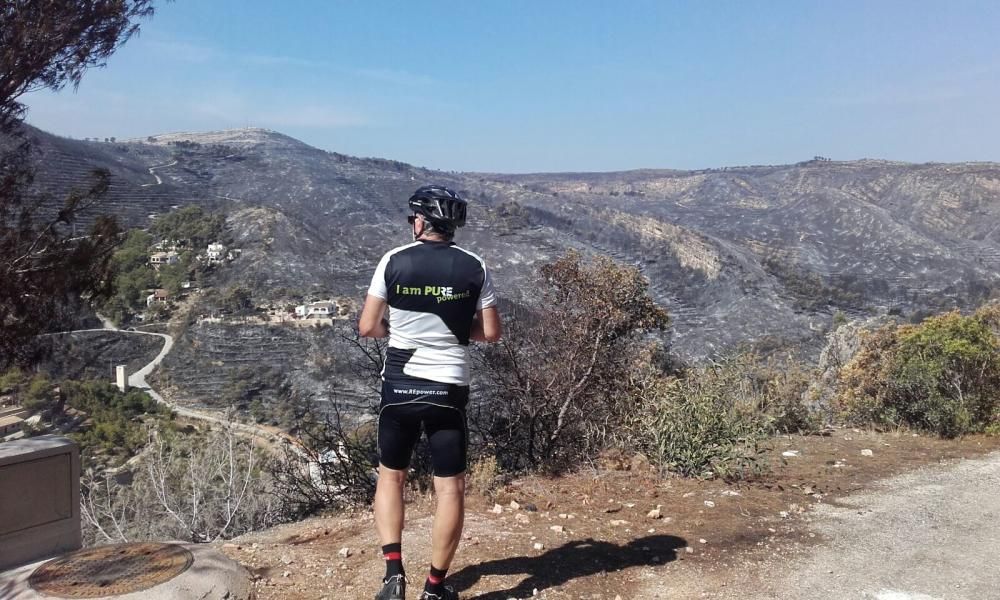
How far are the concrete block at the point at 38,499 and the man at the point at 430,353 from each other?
2.22 metres

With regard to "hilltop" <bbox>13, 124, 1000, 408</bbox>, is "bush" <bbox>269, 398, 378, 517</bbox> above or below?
below

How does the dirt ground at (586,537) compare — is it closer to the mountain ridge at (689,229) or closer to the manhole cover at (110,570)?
the manhole cover at (110,570)

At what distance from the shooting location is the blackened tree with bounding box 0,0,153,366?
574 centimetres

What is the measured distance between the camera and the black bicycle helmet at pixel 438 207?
3.02 metres

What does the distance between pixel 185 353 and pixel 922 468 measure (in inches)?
696

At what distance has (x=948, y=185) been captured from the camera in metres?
37.1

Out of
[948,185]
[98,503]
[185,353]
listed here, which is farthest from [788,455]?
[948,185]

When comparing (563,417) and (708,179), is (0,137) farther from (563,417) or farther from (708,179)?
(708,179)

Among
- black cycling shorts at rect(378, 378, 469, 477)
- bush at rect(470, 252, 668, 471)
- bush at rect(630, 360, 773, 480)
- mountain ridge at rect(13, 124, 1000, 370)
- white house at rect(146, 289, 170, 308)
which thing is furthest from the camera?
white house at rect(146, 289, 170, 308)

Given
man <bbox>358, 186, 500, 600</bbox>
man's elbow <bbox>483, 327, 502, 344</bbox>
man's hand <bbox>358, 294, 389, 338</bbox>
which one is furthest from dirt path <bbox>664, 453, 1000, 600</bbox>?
man's hand <bbox>358, 294, 389, 338</bbox>

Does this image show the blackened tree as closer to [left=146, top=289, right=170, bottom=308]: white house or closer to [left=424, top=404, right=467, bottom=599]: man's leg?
[left=424, top=404, right=467, bottom=599]: man's leg

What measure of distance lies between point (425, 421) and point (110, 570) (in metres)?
1.83

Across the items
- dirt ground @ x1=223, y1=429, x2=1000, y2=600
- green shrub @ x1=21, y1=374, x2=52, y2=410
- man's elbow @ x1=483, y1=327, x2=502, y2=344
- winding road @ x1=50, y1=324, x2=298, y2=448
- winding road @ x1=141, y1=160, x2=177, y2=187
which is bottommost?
winding road @ x1=50, y1=324, x2=298, y2=448

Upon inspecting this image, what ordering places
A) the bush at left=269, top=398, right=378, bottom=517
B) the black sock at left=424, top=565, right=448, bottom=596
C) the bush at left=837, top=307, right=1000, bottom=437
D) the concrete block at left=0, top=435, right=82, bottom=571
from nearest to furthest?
the black sock at left=424, top=565, right=448, bottom=596 → the concrete block at left=0, top=435, right=82, bottom=571 → the bush at left=269, top=398, right=378, bottom=517 → the bush at left=837, top=307, right=1000, bottom=437
